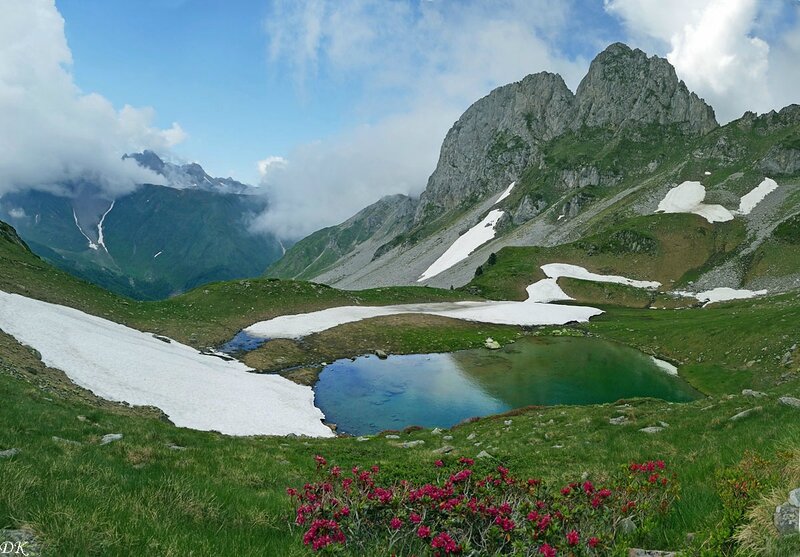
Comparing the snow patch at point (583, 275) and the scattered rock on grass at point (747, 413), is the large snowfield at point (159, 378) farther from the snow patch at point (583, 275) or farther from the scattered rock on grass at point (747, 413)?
the snow patch at point (583, 275)

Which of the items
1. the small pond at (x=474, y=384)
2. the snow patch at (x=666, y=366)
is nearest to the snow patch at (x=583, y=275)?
the small pond at (x=474, y=384)

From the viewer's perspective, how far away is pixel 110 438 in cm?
1448

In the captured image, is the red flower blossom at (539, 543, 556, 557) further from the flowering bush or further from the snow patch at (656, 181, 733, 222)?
the snow patch at (656, 181, 733, 222)

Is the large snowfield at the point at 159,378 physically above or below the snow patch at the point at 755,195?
below

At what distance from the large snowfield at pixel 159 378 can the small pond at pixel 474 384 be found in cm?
498

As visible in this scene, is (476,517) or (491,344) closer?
(476,517)

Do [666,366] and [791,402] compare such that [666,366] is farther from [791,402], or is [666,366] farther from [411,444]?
[411,444]

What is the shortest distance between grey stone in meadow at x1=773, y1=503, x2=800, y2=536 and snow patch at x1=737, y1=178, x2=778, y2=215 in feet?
612

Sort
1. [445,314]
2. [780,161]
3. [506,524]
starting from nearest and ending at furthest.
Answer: [506,524]
[445,314]
[780,161]

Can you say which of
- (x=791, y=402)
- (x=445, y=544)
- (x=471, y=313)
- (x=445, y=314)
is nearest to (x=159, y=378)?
(x=445, y=544)

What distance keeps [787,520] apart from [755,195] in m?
202

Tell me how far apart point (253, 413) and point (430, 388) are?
68.4 feet

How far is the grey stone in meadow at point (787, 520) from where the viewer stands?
217 inches

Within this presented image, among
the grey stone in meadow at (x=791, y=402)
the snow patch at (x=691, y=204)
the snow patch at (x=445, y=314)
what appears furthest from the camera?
the snow patch at (x=691, y=204)
